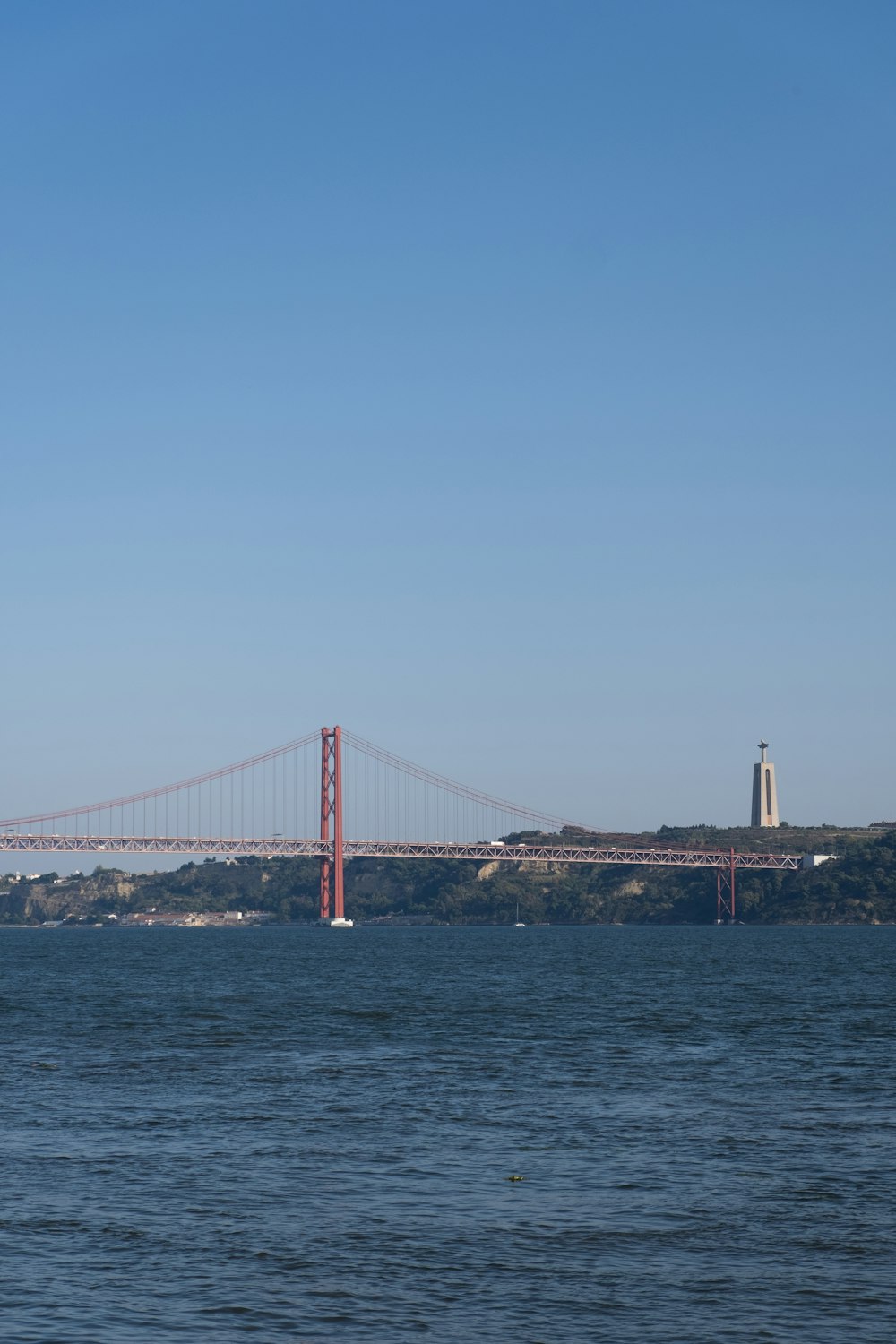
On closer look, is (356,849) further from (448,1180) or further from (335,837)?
(448,1180)

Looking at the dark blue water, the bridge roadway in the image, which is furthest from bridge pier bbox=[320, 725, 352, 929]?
the dark blue water

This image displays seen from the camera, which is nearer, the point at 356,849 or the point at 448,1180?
the point at 448,1180

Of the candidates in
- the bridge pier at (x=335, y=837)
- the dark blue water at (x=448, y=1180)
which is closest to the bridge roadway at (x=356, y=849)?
the bridge pier at (x=335, y=837)

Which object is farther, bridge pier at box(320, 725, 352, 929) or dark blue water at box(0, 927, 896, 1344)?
bridge pier at box(320, 725, 352, 929)

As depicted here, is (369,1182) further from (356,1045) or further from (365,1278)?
(356,1045)

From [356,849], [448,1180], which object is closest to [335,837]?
[356,849]

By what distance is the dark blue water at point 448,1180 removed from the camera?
15.6 metres

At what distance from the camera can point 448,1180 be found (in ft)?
70.7

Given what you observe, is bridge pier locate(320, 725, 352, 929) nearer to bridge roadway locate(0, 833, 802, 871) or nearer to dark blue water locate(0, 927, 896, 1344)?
bridge roadway locate(0, 833, 802, 871)

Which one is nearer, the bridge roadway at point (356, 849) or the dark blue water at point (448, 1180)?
the dark blue water at point (448, 1180)

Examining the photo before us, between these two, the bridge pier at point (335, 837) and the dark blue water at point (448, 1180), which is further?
the bridge pier at point (335, 837)

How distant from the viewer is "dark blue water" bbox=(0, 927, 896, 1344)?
15.6 meters

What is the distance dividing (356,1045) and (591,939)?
A: 118585 mm

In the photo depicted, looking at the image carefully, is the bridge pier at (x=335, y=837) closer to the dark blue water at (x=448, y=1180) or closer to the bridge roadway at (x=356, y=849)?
the bridge roadway at (x=356, y=849)
